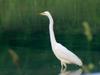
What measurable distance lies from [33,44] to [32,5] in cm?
200

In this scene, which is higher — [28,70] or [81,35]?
[28,70]

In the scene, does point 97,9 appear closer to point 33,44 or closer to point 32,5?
point 32,5

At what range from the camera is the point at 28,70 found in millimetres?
4574

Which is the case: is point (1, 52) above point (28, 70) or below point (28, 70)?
below

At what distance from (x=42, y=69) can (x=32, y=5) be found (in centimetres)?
476

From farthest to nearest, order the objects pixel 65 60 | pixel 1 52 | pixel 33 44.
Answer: pixel 33 44 → pixel 1 52 → pixel 65 60

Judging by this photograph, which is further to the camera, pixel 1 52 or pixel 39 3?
pixel 39 3

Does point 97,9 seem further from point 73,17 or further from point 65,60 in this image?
point 65,60

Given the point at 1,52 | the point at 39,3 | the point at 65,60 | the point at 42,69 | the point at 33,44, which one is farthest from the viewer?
the point at 39,3

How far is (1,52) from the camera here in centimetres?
632

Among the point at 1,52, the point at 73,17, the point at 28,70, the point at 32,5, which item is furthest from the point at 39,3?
the point at 28,70

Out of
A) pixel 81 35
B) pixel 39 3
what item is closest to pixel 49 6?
pixel 39 3

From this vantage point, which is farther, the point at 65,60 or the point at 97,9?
the point at 97,9

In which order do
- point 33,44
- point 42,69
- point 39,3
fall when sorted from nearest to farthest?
point 42,69 < point 33,44 < point 39,3
